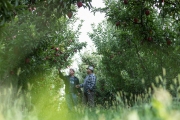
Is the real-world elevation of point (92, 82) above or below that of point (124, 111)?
above

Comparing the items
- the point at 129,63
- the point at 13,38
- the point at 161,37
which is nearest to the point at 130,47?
the point at 129,63

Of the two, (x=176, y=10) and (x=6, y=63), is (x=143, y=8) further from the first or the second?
(x=6, y=63)

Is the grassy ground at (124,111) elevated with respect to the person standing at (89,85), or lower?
lower

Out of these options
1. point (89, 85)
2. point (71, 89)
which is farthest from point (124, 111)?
point (89, 85)

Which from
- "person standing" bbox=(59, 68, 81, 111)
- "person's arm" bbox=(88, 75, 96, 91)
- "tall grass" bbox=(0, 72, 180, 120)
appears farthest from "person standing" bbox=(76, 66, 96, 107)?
"tall grass" bbox=(0, 72, 180, 120)

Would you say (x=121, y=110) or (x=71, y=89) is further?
(x=71, y=89)

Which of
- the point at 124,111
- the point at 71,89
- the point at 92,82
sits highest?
the point at 92,82

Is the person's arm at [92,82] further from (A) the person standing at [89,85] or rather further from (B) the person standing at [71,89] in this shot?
(B) the person standing at [71,89]

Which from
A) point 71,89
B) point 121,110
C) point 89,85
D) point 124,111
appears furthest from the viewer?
point 89,85

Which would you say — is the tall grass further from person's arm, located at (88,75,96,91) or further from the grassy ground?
person's arm, located at (88,75,96,91)

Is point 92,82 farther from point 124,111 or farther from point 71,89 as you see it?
point 124,111

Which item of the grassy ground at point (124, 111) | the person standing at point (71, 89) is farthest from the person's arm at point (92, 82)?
the grassy ground at point (124, 111)

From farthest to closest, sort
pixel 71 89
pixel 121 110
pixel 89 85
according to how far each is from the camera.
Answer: pixel 89 85
pixel 71 89
pixel 121 110

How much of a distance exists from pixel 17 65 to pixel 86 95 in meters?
3.01
